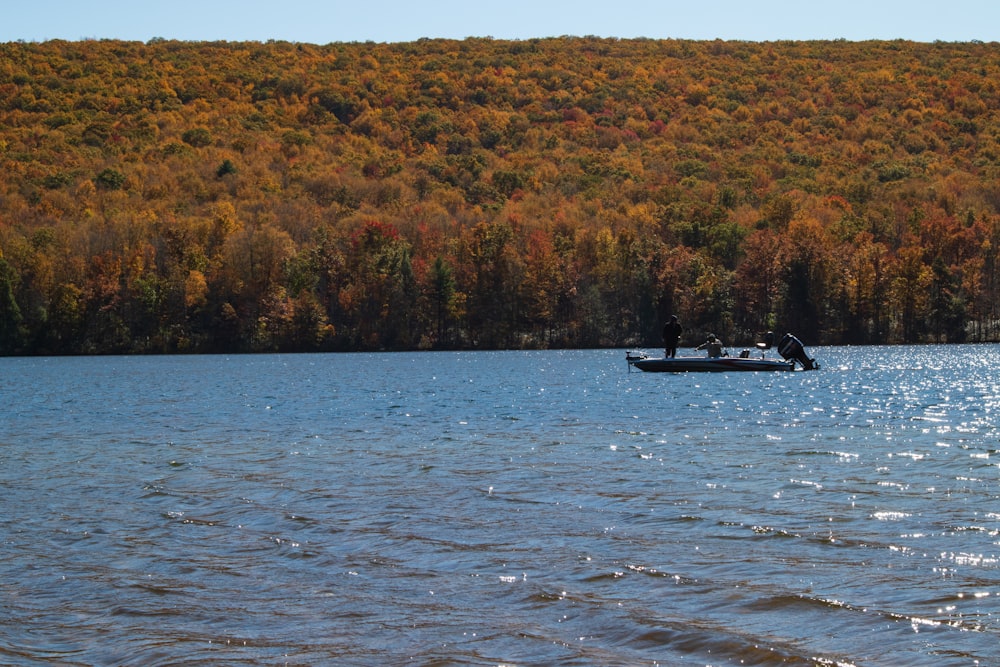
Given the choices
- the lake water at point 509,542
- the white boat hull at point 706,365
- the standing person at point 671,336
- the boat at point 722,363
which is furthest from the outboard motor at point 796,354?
the lake water at point 509,542

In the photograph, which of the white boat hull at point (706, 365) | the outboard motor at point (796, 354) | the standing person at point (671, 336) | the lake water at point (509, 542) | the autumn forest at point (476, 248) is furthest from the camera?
the autumn forest at point (476, 248)

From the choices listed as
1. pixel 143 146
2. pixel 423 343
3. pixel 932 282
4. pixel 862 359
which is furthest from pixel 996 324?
pixel 143 146

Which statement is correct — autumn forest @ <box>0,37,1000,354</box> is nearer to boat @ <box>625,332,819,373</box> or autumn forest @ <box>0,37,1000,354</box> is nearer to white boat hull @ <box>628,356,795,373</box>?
boat @ <box>625,332,819,373</box>

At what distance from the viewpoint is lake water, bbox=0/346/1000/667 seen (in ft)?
33.9

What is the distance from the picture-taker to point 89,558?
13.9 metres

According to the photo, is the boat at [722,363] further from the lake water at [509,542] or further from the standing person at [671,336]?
the lake water at [509,542]

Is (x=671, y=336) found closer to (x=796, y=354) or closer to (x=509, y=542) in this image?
(x=796, y=354)

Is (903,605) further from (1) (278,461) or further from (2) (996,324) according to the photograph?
(2) (996,324)

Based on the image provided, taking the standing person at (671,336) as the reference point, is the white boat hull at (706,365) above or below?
below

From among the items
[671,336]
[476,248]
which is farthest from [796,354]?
[476,248]

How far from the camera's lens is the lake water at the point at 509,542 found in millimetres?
10320

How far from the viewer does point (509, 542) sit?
565 inches

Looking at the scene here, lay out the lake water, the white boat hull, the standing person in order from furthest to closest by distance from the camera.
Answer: the standing person < the white boat hull < the lake water

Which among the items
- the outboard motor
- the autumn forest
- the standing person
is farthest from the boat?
the autumn forest
